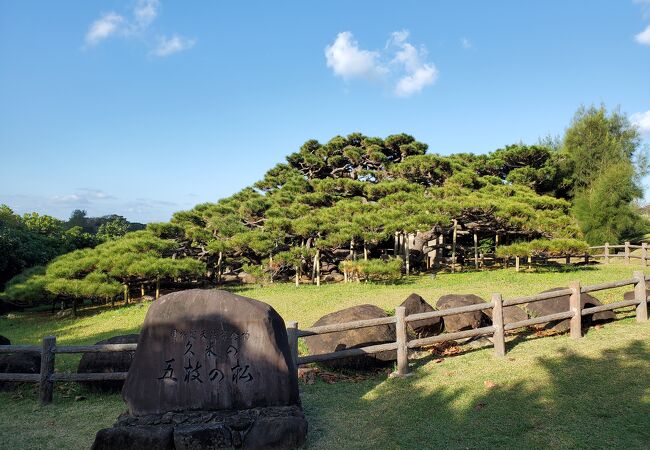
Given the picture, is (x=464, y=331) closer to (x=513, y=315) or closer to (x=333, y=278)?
(x=513, y=315)

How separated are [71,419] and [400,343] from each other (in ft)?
15.4

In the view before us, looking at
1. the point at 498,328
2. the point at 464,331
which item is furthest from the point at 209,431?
the point at 498,328

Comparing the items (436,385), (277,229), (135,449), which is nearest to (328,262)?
(277,229)

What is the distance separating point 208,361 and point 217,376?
19 centimetres

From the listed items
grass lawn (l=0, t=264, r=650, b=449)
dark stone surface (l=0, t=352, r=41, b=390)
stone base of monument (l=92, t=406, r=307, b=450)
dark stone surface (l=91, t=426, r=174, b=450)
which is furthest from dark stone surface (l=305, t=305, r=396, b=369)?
dark stone surface (l=0, t=352, r=41, b=390)

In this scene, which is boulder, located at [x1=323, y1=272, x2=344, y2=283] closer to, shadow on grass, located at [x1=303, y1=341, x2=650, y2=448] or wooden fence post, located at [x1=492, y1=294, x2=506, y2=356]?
wooden fence post, located at [x1=492, y1=294, x2=506, y2=356]

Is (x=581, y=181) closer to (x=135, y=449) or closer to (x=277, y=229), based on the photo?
(x=277, y=229)

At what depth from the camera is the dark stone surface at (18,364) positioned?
22.1ft

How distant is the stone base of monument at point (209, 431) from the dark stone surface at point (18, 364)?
3.35 m

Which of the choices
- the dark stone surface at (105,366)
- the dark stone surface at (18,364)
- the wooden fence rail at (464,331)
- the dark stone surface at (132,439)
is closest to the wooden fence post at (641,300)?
the wooden fence rail at (464,331)

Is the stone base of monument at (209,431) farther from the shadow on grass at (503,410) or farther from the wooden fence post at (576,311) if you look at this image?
the wooden fence post at (576,311)

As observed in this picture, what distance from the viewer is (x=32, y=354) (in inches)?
274

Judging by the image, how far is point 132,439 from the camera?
4238 millimetres

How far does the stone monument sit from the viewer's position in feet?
14.5
